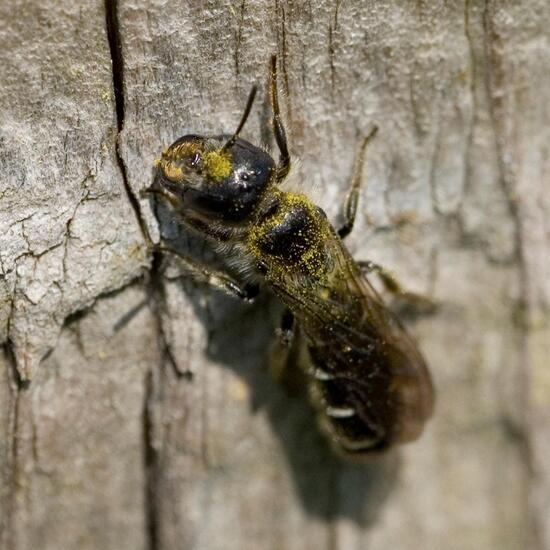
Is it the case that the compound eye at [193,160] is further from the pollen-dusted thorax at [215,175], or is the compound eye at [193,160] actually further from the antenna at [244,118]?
the antenna at [244,118]

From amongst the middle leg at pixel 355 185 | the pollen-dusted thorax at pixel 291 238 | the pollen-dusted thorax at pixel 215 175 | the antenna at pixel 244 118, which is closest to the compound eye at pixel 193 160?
the pollen-dusted thorax at pixel 215 175

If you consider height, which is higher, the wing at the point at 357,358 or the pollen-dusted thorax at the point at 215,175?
the pollen-dusted thorax at the point at 215,175

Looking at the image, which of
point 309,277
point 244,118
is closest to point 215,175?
point 244,118

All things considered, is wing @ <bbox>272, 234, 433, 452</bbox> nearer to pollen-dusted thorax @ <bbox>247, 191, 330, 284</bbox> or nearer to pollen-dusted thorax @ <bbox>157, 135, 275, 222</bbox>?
pollen-dusted thorax @ <bbox>247, 191, 330, 284</bbox>

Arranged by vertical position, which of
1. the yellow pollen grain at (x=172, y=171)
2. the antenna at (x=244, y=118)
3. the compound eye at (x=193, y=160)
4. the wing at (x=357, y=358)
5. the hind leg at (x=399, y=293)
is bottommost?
the wing at (x=357, y=358)

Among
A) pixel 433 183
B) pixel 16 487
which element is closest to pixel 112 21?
pixel 433 183

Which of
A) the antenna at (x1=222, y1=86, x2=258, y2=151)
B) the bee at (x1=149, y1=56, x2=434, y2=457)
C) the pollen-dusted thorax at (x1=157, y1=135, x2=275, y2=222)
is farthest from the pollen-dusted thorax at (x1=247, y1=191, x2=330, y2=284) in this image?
the antenna at (x1=222, y1=86, x2=258, y2=151)
